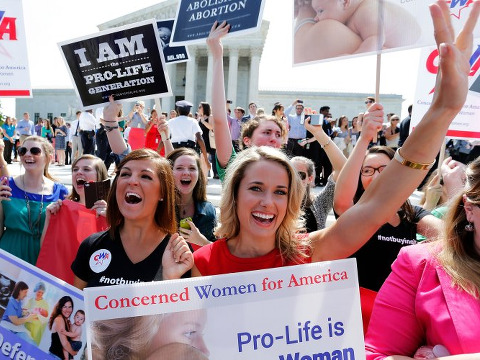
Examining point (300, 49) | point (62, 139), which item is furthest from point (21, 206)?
point (62, 139)

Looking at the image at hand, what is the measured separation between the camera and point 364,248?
2895 millimetres

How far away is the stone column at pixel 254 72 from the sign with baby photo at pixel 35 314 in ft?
161

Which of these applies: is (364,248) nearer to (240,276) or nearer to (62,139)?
(240,276)

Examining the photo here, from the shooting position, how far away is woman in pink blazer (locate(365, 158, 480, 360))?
1.59 m

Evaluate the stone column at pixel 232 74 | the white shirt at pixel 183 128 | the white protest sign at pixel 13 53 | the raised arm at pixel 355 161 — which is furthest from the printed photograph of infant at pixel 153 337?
the stone column at pixel 232 74

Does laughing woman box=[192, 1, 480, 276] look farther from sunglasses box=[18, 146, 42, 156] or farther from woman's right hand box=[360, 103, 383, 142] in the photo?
sunglasses box=[18, 146, 42, 156]

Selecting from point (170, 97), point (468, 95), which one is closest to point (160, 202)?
point (468, 95)

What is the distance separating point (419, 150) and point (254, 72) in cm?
4968

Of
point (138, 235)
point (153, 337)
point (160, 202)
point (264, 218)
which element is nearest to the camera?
point (153, 337)

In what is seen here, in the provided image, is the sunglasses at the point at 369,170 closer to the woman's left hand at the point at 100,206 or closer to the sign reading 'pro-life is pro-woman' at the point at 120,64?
the woman's left hand at the point at 100,206

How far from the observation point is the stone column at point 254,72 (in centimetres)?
5019

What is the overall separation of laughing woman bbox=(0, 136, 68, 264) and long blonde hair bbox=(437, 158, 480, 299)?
2.81 metres

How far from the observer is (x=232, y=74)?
49781mm

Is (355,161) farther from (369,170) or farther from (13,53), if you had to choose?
(13,53)
